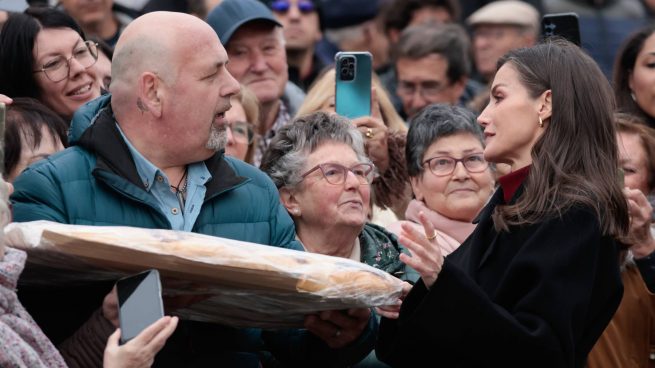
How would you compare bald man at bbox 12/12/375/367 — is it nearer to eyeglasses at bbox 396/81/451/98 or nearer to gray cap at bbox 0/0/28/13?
gray cap at bbox 0/0/28/13

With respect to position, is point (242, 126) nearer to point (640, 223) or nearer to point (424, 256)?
point (640, 223)

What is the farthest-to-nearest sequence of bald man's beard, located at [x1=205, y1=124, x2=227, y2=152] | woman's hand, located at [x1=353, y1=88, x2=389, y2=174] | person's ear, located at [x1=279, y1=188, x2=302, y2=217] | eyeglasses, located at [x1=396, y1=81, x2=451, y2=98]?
eyeglasses, located at [x1=396, y1=81, x2=451, y2=98] → woman's hand, located at [x1=353, y1=88, x2=389, y2=174] → person's ear, located at [x1=279, y1=188, x2=302, y2=217] → bald man's beard, located at [x1=205, y1=124, x2=227, y2=152]

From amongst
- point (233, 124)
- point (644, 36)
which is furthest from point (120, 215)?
point (644, 36)

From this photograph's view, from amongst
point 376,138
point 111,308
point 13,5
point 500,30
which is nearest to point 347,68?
point 376,138

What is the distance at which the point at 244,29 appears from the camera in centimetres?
753

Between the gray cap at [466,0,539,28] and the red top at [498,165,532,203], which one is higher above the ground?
the red top at [498,165,532,203]

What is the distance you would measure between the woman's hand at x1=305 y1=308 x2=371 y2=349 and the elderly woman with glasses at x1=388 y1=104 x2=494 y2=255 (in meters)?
1.27

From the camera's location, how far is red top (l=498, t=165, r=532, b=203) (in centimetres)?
513

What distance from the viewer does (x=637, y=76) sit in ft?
24.3

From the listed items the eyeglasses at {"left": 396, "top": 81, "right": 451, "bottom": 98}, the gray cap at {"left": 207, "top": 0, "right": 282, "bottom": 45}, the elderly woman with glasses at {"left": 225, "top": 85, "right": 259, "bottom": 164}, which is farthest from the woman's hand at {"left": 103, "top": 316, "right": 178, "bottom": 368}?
the eyeglasses at {"left": 396, "top": 81, "right": 451, "bottom": 98}

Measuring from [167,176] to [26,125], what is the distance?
0.94m

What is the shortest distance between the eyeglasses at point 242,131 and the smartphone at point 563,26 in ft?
4.87

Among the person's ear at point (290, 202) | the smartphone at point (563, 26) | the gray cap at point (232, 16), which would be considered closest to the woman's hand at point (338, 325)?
the person's ear at point (290, 202)

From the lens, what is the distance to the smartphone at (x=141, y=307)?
4.11m
